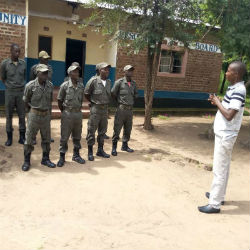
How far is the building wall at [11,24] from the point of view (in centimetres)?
870

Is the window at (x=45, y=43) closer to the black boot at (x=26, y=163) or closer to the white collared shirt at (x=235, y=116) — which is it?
the black boot at (x=26, y=163)

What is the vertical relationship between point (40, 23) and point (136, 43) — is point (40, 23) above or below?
above

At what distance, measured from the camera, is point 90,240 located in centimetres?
316

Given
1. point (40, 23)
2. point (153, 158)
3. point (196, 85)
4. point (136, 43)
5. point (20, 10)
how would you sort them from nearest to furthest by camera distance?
point (153, 158), point (136, 43), point (20, 10), point (40, 23), point (196, 85)

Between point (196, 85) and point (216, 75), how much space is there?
4.11 feet

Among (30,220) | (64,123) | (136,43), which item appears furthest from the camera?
(136,43)

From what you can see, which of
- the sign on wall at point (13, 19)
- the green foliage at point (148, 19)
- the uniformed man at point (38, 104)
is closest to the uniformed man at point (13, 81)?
the uniformed man at point (38, 104)

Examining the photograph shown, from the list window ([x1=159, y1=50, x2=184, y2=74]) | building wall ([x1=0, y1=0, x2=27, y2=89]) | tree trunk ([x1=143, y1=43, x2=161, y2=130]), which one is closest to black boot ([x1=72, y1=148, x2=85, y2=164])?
tree trunk ([x1=143, y1=43, x2=161, y2=130])

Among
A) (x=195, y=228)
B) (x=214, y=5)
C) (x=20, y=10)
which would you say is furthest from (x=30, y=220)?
(x=20, y=10)

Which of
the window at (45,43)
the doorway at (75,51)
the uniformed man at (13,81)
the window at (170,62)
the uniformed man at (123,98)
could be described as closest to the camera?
the uniformed man at (13,81)

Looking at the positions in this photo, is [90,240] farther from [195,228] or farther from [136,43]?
[136,43]

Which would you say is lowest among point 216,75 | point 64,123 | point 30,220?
point 30,220

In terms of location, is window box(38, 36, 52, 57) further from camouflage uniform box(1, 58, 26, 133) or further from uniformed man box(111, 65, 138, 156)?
uniformed man box(111, 65, 138, 156)

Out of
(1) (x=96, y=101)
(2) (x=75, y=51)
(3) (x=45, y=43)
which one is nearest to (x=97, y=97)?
(1) (x=96, y=101)
